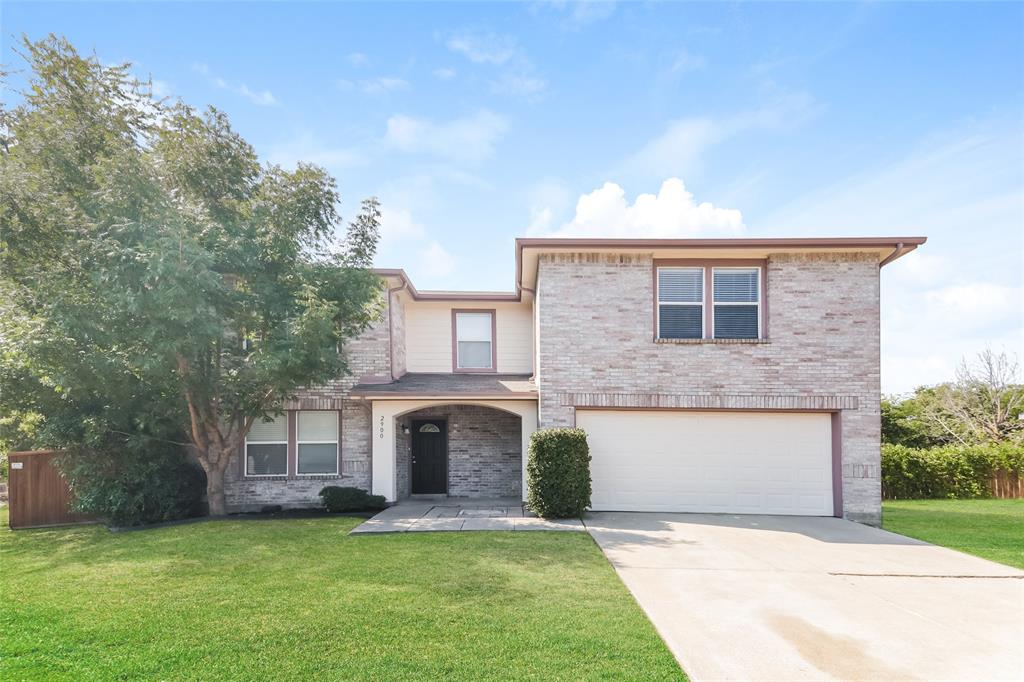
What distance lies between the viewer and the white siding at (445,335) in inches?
581

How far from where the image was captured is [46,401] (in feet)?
34.3

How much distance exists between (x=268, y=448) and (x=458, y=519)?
18.9 ft

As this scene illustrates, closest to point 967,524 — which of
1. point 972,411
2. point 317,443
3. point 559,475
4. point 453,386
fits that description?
point 559,475

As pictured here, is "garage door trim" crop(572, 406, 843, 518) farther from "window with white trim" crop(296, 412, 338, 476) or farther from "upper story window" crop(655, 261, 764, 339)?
"window with white trim" crop(296, 412, 338, 476)

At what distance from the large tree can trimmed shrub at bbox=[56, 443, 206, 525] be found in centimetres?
78

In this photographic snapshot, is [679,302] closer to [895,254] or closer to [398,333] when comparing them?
[895,254]

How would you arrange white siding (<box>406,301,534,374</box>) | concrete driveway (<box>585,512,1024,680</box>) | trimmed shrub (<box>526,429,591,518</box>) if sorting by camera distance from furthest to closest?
white siding (<box>406,301,534,374</box>) → trimmed shrub (<box>526,429,591,518</box>) → concrete driveway (<box>585,512,1024,680</box>)

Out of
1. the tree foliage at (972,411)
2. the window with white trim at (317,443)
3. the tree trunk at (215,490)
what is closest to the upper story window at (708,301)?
the window with white trim at (317,443)

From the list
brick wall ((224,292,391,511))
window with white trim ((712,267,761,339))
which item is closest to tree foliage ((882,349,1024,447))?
window with white trim ((712,267,761,339))

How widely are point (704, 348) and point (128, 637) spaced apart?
34.5 ft

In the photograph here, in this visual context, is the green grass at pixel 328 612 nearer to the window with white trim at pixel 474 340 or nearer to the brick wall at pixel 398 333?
the brick wall at pixel 398 333

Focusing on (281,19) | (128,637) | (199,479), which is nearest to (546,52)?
(281,19)

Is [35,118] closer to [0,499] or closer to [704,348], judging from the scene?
[0,499]

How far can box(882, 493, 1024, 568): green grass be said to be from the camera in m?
8.63
